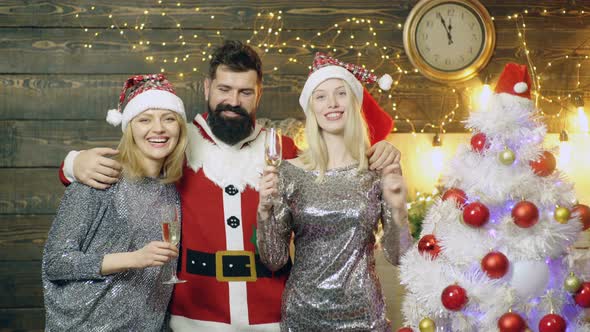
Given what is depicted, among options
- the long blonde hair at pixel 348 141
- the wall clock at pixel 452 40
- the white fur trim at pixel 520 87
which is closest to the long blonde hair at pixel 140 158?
the long blonde hair at pixel 348 141

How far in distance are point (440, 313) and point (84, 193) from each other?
1146mm

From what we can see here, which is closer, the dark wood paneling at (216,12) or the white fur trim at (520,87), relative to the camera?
the white fur trim at (520,87)

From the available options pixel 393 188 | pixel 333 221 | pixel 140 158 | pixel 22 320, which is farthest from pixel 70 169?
pixel 22 320

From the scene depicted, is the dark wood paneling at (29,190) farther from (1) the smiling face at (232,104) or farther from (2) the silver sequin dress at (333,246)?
(2) the silver sequin dress at (333,246)

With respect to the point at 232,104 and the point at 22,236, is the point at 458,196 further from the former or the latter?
the point at 22,236

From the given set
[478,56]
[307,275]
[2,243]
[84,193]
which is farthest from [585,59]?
[2,243]

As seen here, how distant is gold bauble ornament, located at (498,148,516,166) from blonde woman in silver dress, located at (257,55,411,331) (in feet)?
1.14

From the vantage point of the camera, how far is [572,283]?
6.41ft

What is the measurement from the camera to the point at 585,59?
12.9 ft

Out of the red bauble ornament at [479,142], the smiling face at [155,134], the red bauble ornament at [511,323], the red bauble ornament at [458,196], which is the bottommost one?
the red bauble ornament at [511,323]

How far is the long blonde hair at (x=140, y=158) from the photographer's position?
88.3 inches

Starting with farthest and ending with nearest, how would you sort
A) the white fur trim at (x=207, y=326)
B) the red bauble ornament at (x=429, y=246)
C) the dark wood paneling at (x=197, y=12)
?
the dark wood paneling at (x=197, y=12) < the white fur trim at (x=207, y=326) < the red bauble ornament at (x=429, y=246)

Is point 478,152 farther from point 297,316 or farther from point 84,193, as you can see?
point 84,193

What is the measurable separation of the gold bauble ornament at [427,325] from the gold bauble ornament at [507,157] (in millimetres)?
498
